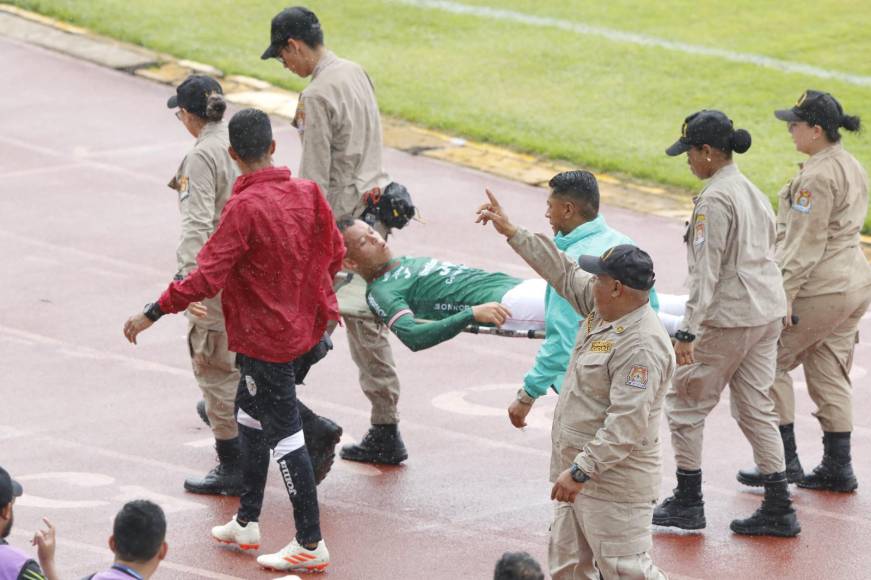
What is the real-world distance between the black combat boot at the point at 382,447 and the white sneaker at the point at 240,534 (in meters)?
1.52

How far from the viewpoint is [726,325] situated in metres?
8.30

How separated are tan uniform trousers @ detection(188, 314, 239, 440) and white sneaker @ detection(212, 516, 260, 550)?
88 cm

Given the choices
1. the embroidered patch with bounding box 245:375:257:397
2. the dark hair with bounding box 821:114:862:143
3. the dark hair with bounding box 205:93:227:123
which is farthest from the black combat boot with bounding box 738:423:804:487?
the dark hair with bounding box 205:93:227:123

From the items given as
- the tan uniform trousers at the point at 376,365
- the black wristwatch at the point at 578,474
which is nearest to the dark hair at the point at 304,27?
the tan uniform trousers at the point at 376,365

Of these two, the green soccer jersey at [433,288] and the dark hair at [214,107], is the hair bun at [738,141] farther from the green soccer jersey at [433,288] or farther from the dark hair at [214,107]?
the dark hair at [214,107]

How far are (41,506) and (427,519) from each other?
6.88 ft

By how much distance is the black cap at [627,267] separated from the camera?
21.9 feet

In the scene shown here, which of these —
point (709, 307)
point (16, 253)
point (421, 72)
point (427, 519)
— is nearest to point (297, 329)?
point (427, 519)

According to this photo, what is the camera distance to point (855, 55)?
22.2 meters

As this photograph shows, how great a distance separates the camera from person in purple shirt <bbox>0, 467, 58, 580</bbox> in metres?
5.84

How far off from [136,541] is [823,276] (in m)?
4.83

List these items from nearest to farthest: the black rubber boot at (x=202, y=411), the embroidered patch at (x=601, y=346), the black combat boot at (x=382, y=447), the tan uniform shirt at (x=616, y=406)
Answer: the tan uniform shirt at (x=616, y=406) → the embroidered patch at (x=601, y=346) → the black combat boot at (x=382, y=447) → the black rubber boot at (x=202, y=411)

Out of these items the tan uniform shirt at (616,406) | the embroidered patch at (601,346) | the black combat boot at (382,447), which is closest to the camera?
the tan uniform shirt at (616,406)

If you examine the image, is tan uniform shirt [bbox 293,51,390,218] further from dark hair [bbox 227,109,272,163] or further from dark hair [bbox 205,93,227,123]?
dark hair [bbox 227,109,272,163]
